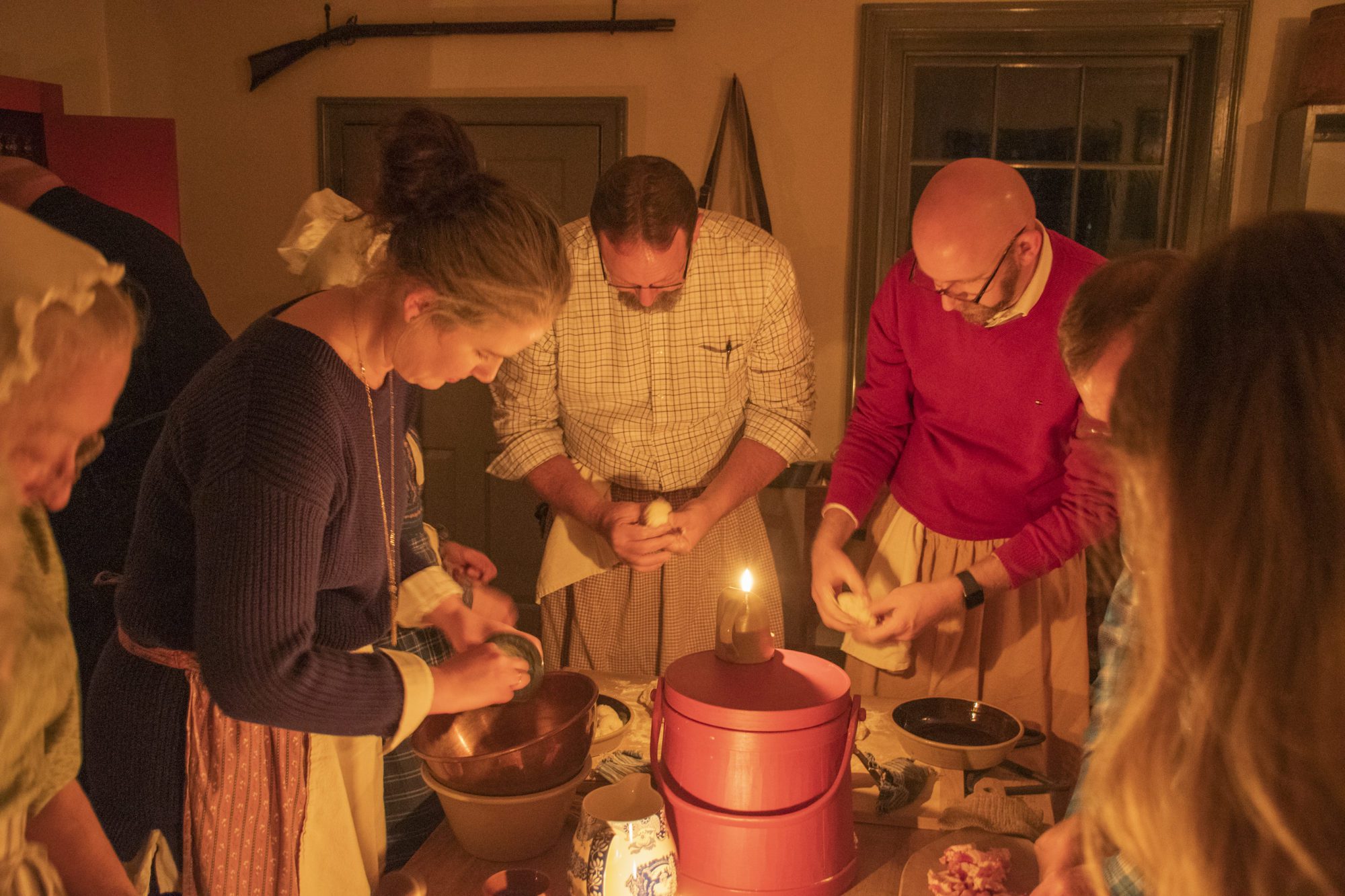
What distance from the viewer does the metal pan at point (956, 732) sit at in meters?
1.60

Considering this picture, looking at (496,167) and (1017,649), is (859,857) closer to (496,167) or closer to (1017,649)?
(1017,649)

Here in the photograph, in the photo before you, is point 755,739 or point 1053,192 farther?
point 1053,192

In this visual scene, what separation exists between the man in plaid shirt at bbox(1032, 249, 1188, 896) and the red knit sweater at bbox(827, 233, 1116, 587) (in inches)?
19.2

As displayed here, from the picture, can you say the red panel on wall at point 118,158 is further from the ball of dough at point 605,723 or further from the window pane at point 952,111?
the ball of dough at point 605,723

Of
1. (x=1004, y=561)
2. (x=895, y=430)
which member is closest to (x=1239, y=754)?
(x=1004, y=561)

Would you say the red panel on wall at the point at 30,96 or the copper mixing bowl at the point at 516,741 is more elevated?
the red panel on wall at the point at 30,96

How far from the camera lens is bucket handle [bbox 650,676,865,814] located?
130 cm

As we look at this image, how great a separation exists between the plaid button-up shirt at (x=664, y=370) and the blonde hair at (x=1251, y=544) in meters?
1.73

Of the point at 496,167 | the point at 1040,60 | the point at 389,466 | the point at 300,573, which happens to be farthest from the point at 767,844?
the point at 1040,60

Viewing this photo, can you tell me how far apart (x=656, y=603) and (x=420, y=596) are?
2.80 ft

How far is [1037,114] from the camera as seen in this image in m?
3.71

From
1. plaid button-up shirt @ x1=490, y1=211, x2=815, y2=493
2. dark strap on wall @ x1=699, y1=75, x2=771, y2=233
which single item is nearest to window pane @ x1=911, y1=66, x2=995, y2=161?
dark strap on wall @ x1=699, y1=75, x2=771, y2=233

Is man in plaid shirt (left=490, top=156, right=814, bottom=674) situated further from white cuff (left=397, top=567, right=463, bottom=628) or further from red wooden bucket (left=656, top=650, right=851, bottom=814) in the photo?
red wooden bucket (left=656, top=650, right=851, bottom=814)

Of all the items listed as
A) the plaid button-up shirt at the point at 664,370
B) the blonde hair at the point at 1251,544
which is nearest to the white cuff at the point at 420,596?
the plaid button-up shirt at the point at 664,370
